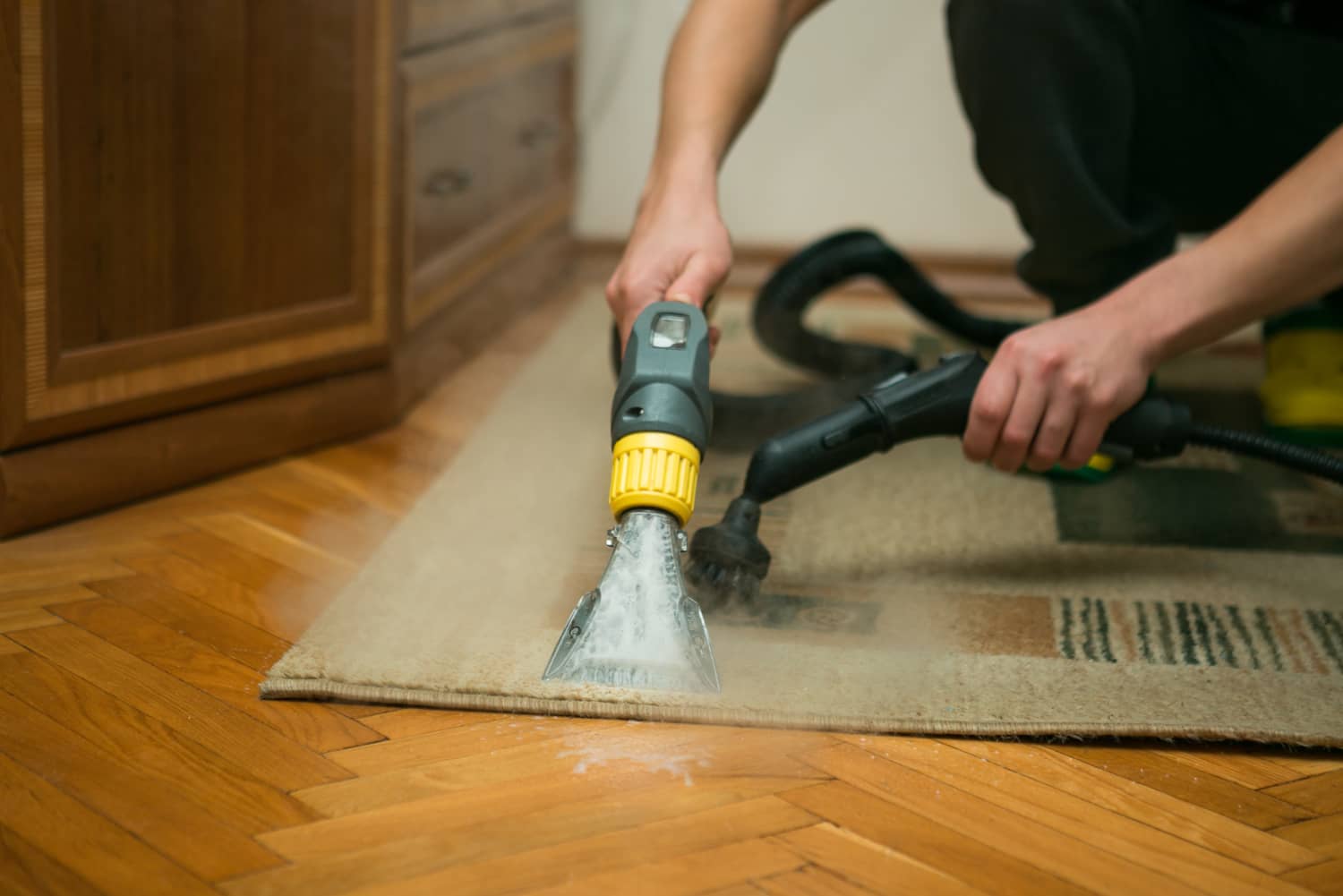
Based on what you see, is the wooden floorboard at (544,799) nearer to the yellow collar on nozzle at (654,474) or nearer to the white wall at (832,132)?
the yellow collar on nozzle at (654,474)

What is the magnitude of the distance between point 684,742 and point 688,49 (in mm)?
600

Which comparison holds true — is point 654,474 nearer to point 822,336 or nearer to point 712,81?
point 712,81

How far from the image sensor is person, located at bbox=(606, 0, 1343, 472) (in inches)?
34.4

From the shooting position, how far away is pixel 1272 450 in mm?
936

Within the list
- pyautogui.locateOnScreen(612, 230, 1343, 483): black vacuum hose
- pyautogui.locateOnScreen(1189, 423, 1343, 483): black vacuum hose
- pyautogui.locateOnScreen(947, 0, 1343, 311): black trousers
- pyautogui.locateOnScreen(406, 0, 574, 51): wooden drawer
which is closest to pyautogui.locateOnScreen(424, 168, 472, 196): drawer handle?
pyautogui.locateOnScreen(406, 0, 574, 51): wooden drawer

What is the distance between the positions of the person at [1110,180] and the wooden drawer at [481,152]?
1.48 ft

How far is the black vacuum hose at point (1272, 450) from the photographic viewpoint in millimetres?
930

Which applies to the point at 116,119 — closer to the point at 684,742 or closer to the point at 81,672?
the point at 81,672

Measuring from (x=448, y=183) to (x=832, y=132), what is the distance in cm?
81

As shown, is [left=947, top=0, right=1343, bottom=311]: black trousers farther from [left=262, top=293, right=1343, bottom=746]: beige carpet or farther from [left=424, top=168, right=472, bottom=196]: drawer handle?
[left=424, top=168, right=472, bottom=196]: drawer handle

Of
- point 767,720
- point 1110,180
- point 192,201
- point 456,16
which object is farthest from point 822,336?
point 767,720

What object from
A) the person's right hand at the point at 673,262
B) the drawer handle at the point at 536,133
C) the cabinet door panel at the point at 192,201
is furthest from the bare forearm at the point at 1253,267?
the drawer handle at the point at 536,133

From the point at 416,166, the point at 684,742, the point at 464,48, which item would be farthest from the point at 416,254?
the point at 684,742

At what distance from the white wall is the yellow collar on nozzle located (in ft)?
4.82
